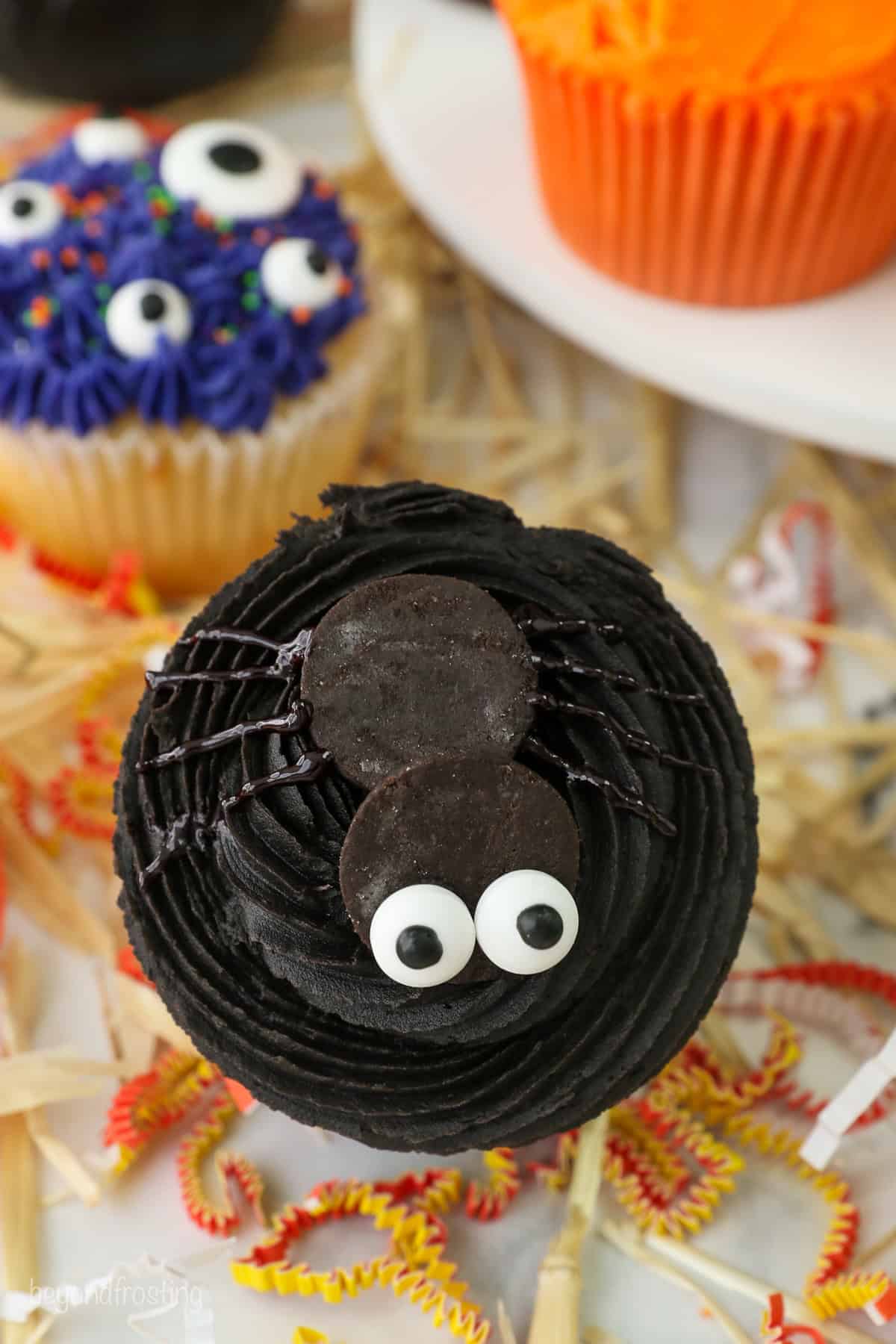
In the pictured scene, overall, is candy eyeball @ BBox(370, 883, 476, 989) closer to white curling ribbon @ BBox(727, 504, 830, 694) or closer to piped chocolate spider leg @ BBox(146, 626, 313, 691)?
piped chocolate spider leg @ BBox(146, 626, 313, 691)

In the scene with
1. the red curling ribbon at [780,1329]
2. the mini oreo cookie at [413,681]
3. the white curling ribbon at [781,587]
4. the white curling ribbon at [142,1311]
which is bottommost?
the white curling ribbon at [781,587]

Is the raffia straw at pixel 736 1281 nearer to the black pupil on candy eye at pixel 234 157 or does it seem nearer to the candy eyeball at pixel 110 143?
the black pupil on candy eye at pixel 234 157

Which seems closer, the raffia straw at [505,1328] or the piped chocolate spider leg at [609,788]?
the piped chocolate spider leg at [609,788]

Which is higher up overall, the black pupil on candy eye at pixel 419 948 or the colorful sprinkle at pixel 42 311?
the black pupil on candy eye at pixel 419 948

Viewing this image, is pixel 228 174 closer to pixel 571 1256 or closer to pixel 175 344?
pixel 175 344

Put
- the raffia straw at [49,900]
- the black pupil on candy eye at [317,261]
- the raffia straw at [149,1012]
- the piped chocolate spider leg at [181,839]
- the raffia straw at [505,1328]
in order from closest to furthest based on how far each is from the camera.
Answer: the piped chocolate spider leg at [181,839]
the raffia straw at [505,1328]
the raffia straw at [149,1012]
the raffia straw at [49,900]
the black pupil on candy eye at [317,261]

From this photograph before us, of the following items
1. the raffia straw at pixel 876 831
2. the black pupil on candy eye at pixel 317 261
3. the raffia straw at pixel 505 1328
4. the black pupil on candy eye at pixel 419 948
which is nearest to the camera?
the black pupil on candy eye at pixel 419 948

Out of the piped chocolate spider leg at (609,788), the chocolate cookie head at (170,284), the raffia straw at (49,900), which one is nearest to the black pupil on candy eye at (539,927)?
the piped chocolate spider leg at (609,788)
